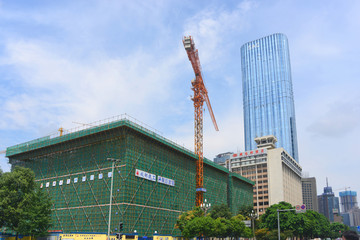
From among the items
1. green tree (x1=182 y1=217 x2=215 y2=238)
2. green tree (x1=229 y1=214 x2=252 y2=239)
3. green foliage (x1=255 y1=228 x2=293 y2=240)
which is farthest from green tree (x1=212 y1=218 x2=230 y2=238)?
green foliage (x1=255 y1=228 x2=293 y2=240)

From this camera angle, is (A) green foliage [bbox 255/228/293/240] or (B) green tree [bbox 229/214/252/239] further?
(A) green foliage [bbox 255/228/293/240]

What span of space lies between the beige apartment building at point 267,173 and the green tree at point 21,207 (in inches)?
4582

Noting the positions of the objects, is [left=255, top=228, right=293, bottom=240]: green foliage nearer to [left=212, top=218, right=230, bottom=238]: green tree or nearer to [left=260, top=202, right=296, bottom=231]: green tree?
[left=260, top=202, right=296, bottom=231]: green tree

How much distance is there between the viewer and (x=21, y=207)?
59.8 metres

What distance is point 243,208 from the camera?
346 ft

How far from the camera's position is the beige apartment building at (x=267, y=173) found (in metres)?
156

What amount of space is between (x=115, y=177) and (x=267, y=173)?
108157 mm

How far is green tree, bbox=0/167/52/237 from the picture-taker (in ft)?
191

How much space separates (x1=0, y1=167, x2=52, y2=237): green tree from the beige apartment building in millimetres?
116392

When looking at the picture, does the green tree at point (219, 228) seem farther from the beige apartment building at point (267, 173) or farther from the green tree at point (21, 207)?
the beige apartment building at point (267, 173)

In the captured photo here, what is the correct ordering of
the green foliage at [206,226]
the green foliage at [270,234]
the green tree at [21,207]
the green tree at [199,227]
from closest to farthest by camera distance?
the green tree at [21,207] < the green tree at [199,227] < the green foliage at [206,226] < the green foliage at [270,234]

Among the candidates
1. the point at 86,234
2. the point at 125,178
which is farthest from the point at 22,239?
the point at 125,178

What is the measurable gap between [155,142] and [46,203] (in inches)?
1060

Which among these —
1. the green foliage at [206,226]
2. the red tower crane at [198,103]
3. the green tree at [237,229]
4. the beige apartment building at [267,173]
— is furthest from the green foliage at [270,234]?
the beige apartment building at [267,173]
